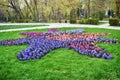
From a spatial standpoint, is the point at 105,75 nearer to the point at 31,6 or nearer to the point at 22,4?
the point at 31,6

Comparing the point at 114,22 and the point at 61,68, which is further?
the point at 114,22

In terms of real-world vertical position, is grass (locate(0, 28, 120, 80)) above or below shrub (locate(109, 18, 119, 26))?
below

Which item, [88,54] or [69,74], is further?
[88,54]

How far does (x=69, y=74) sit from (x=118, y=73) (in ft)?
3.94

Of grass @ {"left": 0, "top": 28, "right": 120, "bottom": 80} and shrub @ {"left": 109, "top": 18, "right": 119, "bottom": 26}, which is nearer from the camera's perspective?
grass @ {"left": 0, "top": 28, "right": 120, "bottom": 80}

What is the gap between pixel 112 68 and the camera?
212 inches

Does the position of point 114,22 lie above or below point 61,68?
above

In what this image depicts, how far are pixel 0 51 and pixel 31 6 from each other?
114 feet

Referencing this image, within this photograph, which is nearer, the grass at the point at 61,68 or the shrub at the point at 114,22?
the grass at the point at 61,68

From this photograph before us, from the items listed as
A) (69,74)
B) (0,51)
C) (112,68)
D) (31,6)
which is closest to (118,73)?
(112,68)

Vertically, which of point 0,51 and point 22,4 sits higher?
point 22,4

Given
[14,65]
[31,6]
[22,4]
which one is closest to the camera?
[14,65]

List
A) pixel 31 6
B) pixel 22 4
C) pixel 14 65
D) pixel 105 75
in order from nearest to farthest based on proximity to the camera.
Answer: pixel 105 75
pixel 14 65
pixel 31 6
pixel 22 4

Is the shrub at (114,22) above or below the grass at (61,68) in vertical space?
above
